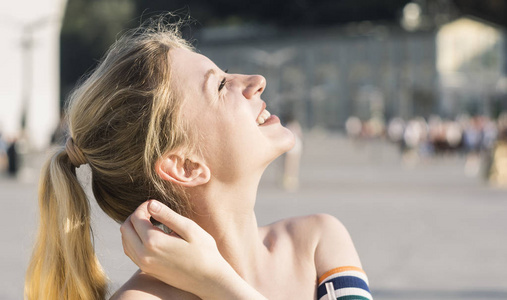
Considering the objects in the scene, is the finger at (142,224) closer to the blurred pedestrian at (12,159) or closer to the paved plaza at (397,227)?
the paved plaza at (397,227)

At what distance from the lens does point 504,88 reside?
198 feet

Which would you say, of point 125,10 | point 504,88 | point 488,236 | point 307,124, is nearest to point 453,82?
point 504,88

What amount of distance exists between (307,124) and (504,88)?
17.8 metres

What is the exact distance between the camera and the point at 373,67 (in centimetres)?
6756

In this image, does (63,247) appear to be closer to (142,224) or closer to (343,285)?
(142,224)

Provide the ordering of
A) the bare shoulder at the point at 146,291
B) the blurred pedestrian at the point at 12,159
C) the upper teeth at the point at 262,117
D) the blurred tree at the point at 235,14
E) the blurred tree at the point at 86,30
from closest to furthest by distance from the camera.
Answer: the bare shoulder at the point at 146,291 < the upper teeth at the point at 262,117 < the blurred pedestrian at the point at 12,159 < the blurred tree at the point at 235,14 < the blurred tree at the point at 86,30

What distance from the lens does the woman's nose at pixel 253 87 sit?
6.00 feet

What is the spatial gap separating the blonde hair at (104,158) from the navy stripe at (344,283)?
0.34 meters

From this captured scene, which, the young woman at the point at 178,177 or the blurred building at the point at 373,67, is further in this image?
the blurred building at the point at 373,67

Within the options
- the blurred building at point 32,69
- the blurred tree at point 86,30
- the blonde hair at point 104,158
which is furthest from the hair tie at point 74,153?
the blurred tree at point 86,30

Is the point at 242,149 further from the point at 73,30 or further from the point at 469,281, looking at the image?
the point at 73,30

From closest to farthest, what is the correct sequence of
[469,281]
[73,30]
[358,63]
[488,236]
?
[469,281], [488,236], [358,63], [73,30]

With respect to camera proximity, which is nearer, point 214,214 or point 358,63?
point 214,214

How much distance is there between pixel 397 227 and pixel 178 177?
9.22 m
